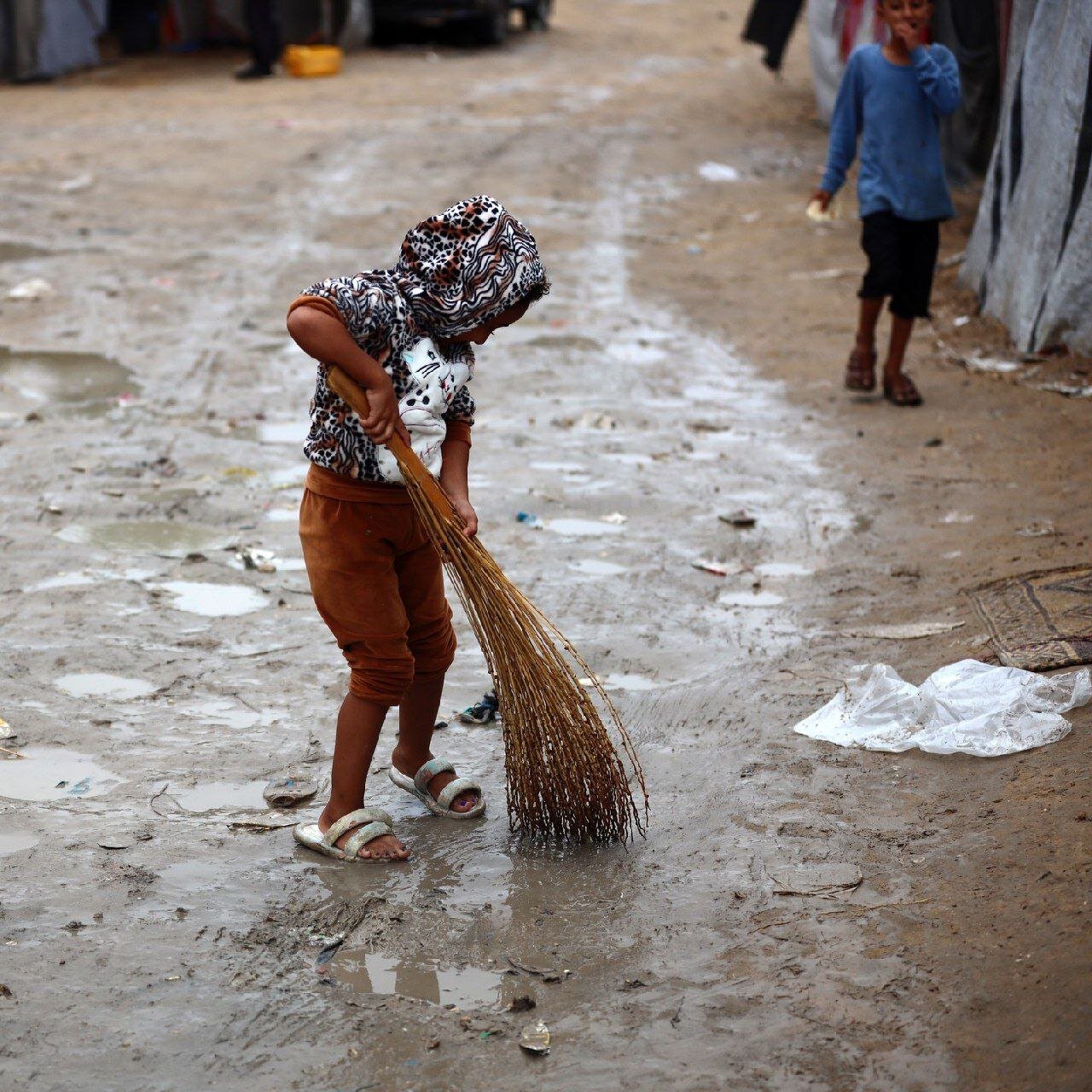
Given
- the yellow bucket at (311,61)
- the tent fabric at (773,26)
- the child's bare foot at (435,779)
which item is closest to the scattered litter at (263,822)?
the child's bare foot at (435,779)

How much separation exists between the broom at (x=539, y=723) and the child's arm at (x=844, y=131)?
146 inches

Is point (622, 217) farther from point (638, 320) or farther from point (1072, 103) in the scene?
point (1072, 103)

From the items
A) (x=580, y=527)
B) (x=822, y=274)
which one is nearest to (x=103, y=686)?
(x=580, y=527)

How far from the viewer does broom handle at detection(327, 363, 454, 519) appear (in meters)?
2.56

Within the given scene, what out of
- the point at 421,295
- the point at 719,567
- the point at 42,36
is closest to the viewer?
the point at 421,295

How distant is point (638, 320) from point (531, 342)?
0.78 metres

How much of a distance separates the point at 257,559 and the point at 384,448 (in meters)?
1.83

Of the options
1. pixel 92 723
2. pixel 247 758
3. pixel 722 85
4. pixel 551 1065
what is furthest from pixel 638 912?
pixel 722 85

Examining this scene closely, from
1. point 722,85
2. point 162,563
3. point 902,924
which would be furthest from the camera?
point 722,85

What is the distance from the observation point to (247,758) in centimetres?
325

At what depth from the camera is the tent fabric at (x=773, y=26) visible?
14.3 metres

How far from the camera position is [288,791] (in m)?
3.11

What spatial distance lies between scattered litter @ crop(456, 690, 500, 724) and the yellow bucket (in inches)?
509

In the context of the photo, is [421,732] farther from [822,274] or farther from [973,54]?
[973,54]
